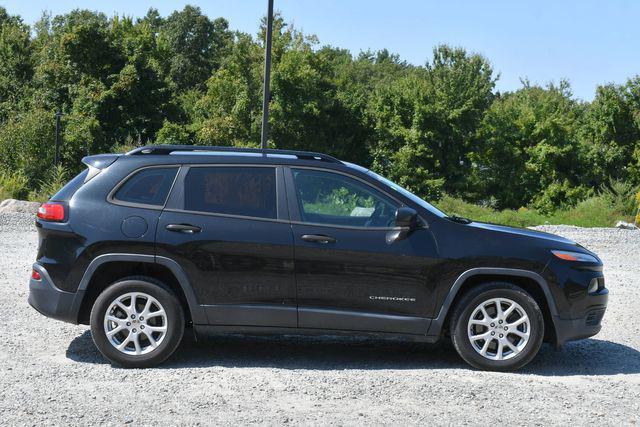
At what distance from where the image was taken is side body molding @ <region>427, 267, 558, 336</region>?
21.3 feet

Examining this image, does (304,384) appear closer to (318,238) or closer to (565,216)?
(318,238)

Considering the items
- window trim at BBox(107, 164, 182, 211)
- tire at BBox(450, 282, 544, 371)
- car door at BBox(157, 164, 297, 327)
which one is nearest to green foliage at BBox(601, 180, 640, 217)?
tire at BBox(450, 282, 544, 371)

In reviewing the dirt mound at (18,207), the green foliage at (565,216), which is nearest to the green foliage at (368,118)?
the green foliage at (565,216)

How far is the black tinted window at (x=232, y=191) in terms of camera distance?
6.59 metres

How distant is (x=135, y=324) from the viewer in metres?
6.43

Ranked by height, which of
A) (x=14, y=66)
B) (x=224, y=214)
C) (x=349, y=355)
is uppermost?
(x=14, y=66)

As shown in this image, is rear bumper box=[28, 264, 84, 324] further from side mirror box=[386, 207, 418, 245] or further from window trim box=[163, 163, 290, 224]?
side mirror box=[386, 207, 418, 245]

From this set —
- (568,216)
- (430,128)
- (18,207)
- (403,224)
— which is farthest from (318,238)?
(430,128)

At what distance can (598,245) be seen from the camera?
17.1 metres

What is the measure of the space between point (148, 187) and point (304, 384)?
80.9 inches

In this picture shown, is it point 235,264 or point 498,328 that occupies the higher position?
point 235,264

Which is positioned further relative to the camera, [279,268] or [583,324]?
→ [583,324]

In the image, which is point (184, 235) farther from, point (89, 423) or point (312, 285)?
point (89, 423)

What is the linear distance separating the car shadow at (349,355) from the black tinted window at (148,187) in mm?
1328
